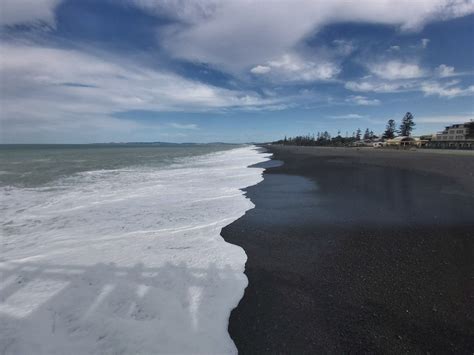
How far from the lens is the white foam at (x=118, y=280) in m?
2.65

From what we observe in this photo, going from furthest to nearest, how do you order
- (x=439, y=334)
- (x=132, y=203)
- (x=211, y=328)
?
(x=132, y=203) → (x=211, y=328) → (x=439, y=334)

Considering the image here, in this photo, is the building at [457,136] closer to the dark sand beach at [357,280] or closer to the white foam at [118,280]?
the dark sand beach at [357,280]

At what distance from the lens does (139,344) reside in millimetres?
2586

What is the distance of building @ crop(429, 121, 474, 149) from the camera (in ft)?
201

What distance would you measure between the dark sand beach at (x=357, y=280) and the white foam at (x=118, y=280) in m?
0.52

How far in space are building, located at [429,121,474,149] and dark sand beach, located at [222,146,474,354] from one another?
72.6 meters

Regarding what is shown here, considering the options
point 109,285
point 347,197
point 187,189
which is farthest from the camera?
point 187,189

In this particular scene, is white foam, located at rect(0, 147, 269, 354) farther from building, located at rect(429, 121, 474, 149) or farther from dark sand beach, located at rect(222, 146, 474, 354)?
building, located at rect(429, 121, 474, 149)

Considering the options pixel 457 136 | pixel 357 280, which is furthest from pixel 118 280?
pixel 457 136

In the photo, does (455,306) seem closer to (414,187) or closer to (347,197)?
(347,197)

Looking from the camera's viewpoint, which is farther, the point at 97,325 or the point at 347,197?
the point at 347,197

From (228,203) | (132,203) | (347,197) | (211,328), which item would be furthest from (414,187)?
(132,203)

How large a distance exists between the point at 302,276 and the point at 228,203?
4699mm

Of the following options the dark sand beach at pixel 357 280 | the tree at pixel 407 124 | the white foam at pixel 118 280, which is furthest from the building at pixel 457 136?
the white foam at pixel 118 280
